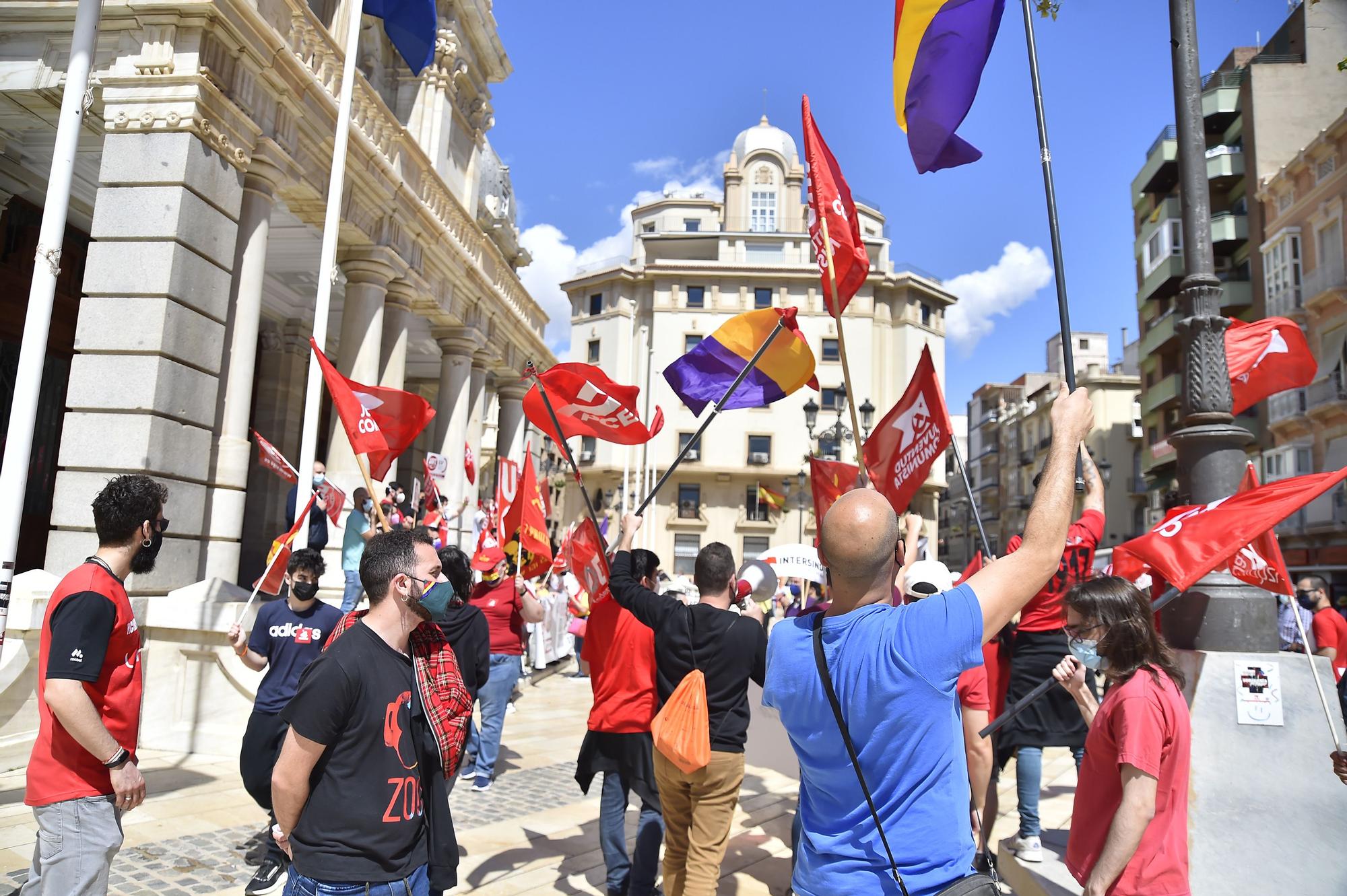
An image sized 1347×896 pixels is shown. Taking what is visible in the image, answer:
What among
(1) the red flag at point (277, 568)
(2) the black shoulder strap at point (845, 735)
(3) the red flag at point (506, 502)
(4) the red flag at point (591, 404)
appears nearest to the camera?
(2) the black shoulder strap at point (845, 735)

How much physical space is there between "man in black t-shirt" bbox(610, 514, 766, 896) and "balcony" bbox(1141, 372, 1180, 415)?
1413 inches

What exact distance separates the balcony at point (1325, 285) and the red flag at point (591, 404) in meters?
27.3

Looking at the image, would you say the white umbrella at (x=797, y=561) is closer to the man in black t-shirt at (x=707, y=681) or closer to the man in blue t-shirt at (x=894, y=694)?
the man in black t-shirt at (x=707, y=681)

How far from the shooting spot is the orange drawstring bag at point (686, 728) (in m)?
3.93

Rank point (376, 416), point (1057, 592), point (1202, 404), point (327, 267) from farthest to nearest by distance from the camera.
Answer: point (327, 267)
point (376, 416)
point (1057, 592)
point (1202, 404)

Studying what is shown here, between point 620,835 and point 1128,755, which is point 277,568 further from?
point 1128,755

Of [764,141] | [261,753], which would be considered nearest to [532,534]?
[261,753]

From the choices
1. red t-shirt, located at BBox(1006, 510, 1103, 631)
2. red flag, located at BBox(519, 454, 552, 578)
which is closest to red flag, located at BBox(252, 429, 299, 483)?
red flag, located at BBox(519, 454, 552, 578)

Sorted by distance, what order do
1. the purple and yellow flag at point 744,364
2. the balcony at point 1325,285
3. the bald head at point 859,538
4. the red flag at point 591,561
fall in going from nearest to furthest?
the bald head at point 859,538 < the red flag at point 591,561 < the purple and yellow flag at point 744,364 < the balcony at point 1325,285

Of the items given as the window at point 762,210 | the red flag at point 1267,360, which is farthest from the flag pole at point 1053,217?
the window at point 762,210

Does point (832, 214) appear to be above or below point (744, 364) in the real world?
above

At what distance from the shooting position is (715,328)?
45.6 m

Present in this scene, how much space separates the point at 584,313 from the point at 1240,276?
34927 millimetres

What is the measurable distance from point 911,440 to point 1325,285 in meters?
27.8
